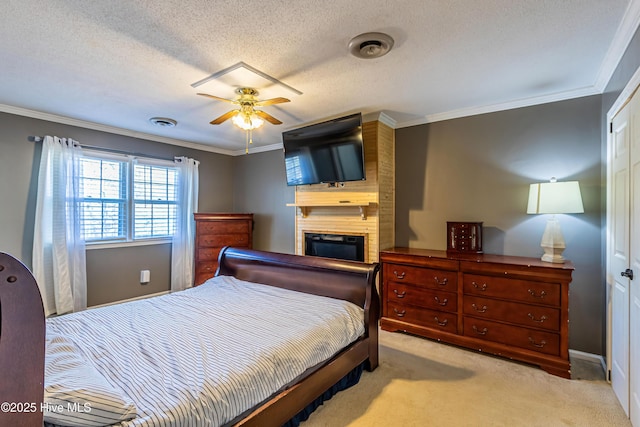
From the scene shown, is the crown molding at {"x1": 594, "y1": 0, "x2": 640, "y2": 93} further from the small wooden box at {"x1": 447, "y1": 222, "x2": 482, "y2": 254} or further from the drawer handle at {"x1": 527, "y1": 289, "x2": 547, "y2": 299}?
the drawer handle at {"x1": 527, "y1": 289, "x2": 547, "y2": 299}

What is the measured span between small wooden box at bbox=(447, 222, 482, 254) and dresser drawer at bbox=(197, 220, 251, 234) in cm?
327

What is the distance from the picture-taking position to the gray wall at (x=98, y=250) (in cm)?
346

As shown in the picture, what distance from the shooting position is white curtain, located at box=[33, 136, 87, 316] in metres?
3.57

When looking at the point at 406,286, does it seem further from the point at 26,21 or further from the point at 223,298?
the point at 26,21

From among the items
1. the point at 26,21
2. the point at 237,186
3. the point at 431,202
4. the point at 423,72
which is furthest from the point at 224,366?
the point at 237,186

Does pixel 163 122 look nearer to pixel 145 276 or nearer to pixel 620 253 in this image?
pixel 145 276

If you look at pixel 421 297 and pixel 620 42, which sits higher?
pixel 620 42

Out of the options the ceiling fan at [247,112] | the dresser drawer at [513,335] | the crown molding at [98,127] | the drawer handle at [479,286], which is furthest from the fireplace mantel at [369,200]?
the crown molding at [98,127]


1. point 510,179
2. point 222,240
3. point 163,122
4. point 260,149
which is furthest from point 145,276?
point 510,179

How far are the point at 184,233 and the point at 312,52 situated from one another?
3668 millimetres

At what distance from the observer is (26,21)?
1.86m

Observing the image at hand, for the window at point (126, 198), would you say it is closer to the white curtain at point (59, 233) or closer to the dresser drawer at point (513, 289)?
the white curtain at point (59, 233)

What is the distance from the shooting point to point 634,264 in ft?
6.11

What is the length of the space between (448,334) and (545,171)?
1867 millimetres
